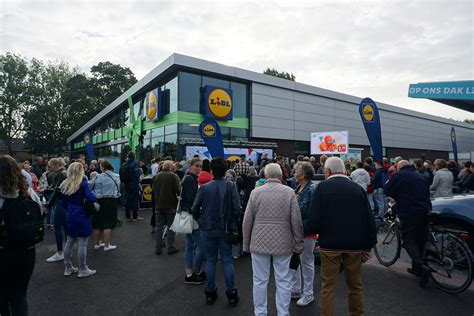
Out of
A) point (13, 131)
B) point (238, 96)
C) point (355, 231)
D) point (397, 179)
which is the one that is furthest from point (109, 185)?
point (13, 131)

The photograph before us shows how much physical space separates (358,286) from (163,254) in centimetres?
410

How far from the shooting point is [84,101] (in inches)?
1689

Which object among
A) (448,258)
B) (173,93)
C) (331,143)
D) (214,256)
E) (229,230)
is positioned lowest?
(448,258)

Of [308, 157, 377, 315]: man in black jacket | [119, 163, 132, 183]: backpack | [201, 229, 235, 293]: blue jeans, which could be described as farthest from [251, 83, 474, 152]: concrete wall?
[308, 157, 377, 315]: man in black jacket

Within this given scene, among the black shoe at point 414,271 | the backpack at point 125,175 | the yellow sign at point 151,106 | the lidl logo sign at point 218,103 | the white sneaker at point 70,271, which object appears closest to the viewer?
the black shoe at point 414,271

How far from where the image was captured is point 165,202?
586cm

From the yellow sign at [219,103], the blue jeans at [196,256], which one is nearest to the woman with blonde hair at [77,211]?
the blue jeans at [196,256]

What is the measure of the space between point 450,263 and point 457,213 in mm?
891

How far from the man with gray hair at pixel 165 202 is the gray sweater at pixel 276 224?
305 cm

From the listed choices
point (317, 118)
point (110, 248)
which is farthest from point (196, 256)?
point (317, 118)

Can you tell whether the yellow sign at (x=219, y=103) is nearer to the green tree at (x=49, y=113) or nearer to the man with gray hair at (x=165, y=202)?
the man with gray hair at (x=165, y=202)

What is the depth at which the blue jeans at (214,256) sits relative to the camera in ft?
12.1

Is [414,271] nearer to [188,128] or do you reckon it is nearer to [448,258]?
[448,258]

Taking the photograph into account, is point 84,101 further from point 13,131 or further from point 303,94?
point 303,94
